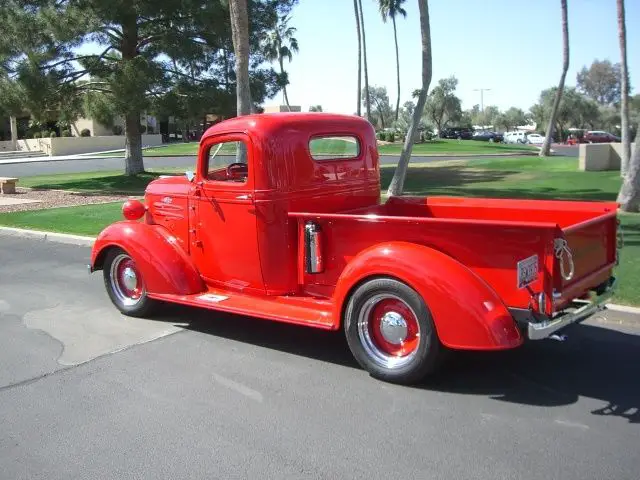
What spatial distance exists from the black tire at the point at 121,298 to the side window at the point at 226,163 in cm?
129

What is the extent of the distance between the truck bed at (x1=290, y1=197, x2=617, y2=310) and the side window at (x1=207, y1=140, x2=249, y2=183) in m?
0.97

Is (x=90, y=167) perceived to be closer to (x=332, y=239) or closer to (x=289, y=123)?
(x=289, y=123)

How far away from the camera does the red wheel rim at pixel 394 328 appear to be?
15.0ft

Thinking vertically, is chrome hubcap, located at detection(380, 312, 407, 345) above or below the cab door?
below

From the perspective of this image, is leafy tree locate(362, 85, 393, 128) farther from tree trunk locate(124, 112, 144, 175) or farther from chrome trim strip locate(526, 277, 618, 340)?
chrome trim strip locate(526, 277, 618, 340)

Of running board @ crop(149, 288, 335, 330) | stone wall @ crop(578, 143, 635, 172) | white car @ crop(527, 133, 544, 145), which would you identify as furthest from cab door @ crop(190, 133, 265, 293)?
white car @ crop(527, 133, 544, 145)

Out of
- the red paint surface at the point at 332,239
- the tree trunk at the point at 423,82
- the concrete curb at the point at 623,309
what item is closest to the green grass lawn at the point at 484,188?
the concrete curb at the point at 623,309

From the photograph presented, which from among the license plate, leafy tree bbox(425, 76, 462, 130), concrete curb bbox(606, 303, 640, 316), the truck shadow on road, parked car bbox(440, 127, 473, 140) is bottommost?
the truck shadow on road

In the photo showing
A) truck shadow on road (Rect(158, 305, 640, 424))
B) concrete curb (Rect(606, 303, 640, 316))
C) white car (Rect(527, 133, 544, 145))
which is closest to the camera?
truck shadow on road (Rect(158, 305, 640, 424))

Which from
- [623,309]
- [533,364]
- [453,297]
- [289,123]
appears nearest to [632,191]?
[623,309]

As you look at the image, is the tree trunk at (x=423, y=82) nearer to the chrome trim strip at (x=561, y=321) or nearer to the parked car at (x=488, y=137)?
the chrome trim strip at (x=561, y=321)

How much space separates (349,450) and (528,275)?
1.59 m

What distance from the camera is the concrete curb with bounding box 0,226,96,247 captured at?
11086 millimetres

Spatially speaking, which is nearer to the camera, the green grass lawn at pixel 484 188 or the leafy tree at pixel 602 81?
the green grass lawn at pixel 484 188
